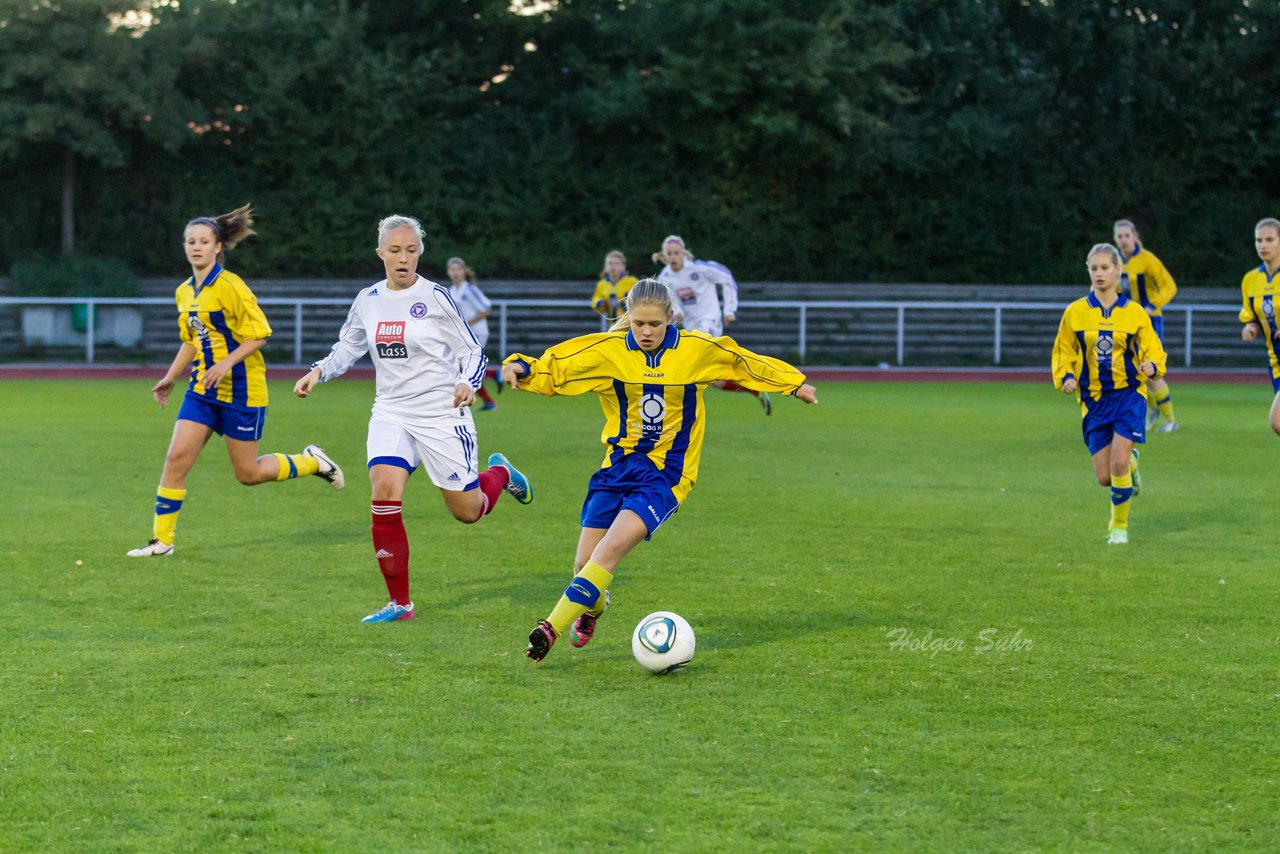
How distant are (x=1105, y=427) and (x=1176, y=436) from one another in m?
6.62

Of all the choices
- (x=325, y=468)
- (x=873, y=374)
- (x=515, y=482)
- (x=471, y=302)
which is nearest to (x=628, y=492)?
(x=515, y=482)

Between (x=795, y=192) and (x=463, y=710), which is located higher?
(x=795, y=192)

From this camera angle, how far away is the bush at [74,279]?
1144 inches

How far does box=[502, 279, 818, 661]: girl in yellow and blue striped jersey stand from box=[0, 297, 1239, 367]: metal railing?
2034 centimetres

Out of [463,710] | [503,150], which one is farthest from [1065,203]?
[463,710]

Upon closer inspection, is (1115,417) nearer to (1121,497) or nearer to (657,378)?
(1121,497)

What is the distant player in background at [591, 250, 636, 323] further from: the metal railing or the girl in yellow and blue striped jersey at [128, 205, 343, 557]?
the girl in yellow and blue striped jersey at [128, 205, 343, 557]

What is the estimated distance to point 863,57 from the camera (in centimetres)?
3084

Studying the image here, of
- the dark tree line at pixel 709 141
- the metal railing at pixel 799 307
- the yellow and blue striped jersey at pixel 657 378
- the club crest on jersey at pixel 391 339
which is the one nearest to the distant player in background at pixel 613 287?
the metal railing at pixel 799 307

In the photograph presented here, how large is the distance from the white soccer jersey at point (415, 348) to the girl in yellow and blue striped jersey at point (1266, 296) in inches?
260

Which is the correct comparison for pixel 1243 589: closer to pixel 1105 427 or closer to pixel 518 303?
pixel 1105 427

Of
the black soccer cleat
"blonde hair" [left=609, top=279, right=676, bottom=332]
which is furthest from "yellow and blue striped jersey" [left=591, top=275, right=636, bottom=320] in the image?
the black soccer cleat

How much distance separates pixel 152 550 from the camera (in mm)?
8406

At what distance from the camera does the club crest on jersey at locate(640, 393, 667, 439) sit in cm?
633
